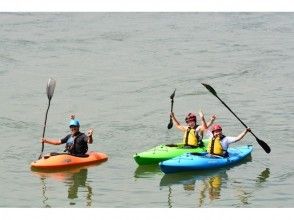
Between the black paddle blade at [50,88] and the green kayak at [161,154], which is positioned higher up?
the black paddle blade at [50,88]

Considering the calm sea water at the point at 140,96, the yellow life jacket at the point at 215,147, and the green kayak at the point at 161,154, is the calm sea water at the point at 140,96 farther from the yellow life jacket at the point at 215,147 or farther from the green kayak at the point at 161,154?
the yellow life jacket at the point at 215,147

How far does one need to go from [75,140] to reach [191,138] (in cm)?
217

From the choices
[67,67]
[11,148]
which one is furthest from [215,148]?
[67,67]

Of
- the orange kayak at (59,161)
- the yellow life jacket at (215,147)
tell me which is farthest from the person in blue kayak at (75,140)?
the yellow life jacket at (215,147)

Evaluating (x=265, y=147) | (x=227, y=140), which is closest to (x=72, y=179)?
(x=227, y=140)

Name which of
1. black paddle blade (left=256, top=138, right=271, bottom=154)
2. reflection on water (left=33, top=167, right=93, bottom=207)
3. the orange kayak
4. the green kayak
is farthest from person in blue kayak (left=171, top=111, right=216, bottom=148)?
reflection on water (left=33, top=167, right=93, bottom=207)

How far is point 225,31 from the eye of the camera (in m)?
29.7

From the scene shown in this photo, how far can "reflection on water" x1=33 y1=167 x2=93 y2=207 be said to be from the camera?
14.6 metres

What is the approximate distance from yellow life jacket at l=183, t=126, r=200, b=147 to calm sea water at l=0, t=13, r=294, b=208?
0.81 m

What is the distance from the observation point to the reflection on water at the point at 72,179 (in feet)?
47.9

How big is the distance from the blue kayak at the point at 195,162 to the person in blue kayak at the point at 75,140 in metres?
1.44

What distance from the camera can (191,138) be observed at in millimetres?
16484

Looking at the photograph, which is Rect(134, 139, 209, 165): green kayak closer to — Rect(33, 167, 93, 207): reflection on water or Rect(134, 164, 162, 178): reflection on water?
Rect(134, 164, 162, 178): reflection on water

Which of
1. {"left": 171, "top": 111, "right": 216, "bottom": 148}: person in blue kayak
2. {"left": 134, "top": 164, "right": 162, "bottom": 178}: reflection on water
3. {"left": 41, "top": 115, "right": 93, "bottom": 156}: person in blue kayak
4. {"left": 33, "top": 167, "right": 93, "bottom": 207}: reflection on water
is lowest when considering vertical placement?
{"left": 33, "top": 167, "right": 93, "bottom": 207}: reflection on water
